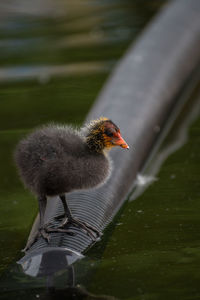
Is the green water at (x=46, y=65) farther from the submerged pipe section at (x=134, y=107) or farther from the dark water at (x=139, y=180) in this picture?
the submerged pipe section at (x=134, y=107)

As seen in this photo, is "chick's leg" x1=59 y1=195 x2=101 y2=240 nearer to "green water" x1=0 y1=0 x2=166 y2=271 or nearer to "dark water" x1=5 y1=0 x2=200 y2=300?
"dark water" x1=5 y1=0 x2=200 y2=300

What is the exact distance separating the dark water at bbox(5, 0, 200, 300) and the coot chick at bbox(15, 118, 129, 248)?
1.15 ft

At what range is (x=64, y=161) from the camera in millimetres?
4281

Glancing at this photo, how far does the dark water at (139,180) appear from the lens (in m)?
3.96

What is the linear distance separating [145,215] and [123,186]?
385mm

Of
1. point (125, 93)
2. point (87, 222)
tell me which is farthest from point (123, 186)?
point (125, 93)

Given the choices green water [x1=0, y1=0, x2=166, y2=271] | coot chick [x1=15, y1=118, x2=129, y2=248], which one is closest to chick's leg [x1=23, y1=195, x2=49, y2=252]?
coot chick [x1=15, y1=118, x2=129, y2=248]

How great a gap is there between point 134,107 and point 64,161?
6.67 feet

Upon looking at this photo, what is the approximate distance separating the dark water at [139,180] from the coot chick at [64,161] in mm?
351

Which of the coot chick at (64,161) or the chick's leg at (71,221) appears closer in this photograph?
the coot chick at (64,161)

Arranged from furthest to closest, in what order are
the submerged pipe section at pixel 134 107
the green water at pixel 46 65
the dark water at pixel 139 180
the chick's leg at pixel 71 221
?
the green water at pixel 46 65, the chick's leg at pixel 71 221, the submerged pipe section at pixel 134 107, the dark water at pixel 139 180

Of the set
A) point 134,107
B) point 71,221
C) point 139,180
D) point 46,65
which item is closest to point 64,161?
point 71,221

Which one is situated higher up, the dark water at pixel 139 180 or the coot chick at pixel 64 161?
the coot chick at pixel 64 161

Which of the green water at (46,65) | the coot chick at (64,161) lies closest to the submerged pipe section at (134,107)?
the coot chick at (64,161)
